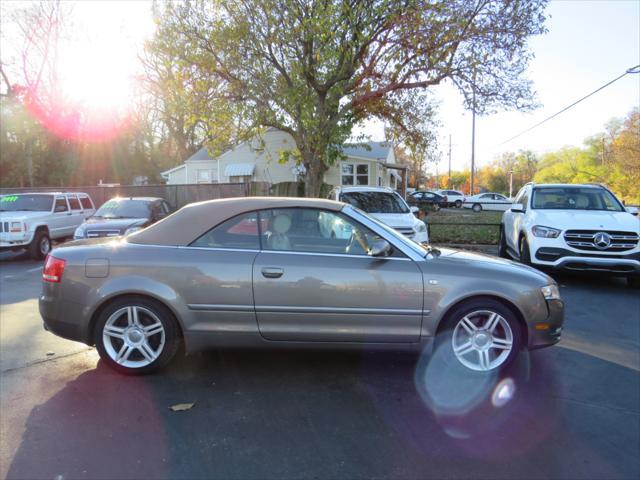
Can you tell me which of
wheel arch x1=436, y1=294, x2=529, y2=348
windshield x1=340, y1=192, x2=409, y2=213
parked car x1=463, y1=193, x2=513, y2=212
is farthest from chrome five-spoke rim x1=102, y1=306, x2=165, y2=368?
parked car x1=463, y1=193, x2=513, y2=212

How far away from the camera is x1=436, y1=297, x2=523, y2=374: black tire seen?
370 centimetres

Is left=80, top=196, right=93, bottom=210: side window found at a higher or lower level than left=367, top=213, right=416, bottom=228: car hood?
higher

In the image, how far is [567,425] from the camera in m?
3.12

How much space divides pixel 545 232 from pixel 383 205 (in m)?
3.83

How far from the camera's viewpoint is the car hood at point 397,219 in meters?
8.97

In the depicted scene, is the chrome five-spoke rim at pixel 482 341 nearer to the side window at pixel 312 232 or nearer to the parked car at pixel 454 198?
the side window at pixel 312 232

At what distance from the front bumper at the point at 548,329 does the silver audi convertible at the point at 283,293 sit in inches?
0.4

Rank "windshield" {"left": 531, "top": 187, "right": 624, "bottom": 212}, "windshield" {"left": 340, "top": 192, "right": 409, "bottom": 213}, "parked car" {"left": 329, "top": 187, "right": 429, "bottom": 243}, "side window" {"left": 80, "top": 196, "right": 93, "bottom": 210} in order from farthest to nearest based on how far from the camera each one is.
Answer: "side window" {"left": 80, "top": 196, "right": 93, "bottom": 210} → "windshield" {"left": 340, "top": 192, "right": 409, "bottom": 213} → "parked car" {"left": 329, "top": 187, "right": 429, "bottom": 243} → "windshield" {"left": 531, "top": 187, "right": 624, "bottom": 212}

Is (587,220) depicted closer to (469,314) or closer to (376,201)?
(376,201)

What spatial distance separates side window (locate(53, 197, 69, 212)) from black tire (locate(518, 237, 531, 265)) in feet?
37.3

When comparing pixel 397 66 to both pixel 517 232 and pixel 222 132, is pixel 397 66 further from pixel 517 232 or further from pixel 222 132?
pixel 517 232

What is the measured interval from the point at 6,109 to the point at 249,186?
20.2m

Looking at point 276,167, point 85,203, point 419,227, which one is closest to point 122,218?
point 85,203

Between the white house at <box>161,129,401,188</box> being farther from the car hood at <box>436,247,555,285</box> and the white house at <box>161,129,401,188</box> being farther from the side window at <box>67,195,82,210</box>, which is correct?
the car hood at <box>436,247,555,285</box>
